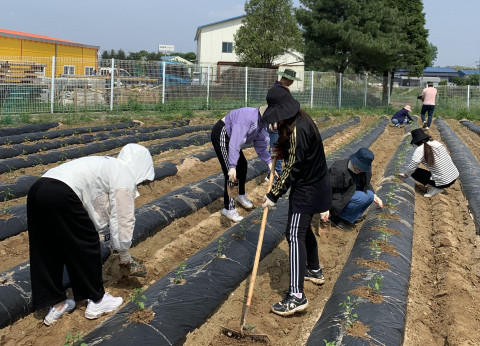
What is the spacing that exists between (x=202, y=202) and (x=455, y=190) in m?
3.82

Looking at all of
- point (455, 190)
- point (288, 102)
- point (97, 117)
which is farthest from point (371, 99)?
point (288, 102)

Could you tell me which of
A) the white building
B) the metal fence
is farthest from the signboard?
the metal fence

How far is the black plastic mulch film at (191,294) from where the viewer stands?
8.66ft

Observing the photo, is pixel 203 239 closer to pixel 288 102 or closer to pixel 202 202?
pixel 202 202

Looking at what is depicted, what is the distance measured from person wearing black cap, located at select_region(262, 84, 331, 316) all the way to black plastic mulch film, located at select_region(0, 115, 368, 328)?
1714 millimetres

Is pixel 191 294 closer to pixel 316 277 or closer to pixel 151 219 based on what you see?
pixel 316 277

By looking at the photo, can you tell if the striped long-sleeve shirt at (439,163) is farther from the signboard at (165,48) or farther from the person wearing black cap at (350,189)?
the signboard at (165,48)

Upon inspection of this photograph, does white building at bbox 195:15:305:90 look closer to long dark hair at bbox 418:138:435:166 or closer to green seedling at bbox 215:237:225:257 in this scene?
long dark hair at bbox 418:138:435:166

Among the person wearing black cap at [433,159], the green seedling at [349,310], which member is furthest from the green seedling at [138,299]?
the person wearing black cap at [433,159]

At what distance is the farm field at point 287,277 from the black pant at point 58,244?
0.26 m

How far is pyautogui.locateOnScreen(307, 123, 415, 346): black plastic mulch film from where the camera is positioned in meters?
2.75

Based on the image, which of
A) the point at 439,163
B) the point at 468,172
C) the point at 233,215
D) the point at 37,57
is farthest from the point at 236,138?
the point at 37,57

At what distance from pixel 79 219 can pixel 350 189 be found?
112 inches

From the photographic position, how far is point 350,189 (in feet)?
15.5
